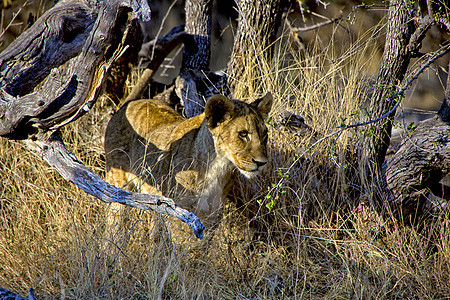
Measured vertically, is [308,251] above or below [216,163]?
below

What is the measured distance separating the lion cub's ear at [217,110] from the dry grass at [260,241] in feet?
1.54

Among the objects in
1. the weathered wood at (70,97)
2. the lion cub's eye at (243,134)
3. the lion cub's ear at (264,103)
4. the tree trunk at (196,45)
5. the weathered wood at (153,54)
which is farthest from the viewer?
the tree trunk at (196,45)

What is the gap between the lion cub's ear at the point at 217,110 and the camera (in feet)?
11.4

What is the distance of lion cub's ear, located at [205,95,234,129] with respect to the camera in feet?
11.4

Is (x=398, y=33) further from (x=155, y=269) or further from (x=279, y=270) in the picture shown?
(x=155, y=269)

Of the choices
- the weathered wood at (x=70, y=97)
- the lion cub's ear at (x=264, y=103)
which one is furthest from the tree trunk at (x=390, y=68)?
the weathered wood at (x=70, y=97)

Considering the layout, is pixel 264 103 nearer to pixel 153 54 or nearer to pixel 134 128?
pixel 134 128

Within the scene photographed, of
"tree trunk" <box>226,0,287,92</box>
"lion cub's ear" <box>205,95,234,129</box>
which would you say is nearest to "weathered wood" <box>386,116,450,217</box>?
"lion cub's ear" <box>205,95,234,129</box>

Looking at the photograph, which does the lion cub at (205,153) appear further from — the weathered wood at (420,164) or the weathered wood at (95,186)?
the weathered wood at (420,164)

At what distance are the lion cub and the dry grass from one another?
0.23 m

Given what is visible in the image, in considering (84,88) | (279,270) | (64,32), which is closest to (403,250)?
(279,270)

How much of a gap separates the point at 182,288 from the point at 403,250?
185 centimetres

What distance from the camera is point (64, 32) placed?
131 inches

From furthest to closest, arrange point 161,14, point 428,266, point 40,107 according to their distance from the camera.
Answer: point 161,14
point 428,266
point 40,107
